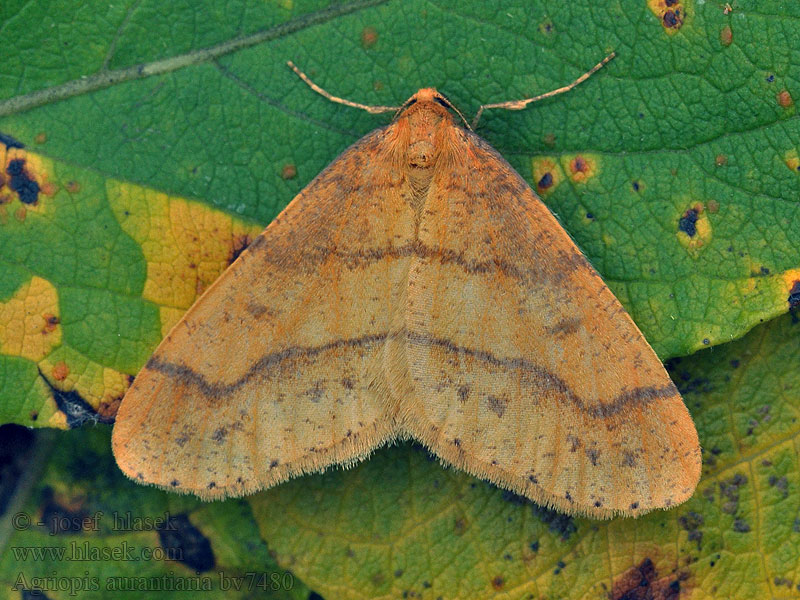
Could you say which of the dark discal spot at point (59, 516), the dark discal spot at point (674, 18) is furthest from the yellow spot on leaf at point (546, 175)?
the dark discal spot at point (59, 516)

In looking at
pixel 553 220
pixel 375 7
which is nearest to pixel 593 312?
pixel 553 220

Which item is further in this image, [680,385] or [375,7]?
[680,385]

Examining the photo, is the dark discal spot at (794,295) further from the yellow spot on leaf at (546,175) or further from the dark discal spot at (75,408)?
the dark discal spot at (75,408)

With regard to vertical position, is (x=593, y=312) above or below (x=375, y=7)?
below

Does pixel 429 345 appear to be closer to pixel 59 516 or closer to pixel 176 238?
pixel 176 238

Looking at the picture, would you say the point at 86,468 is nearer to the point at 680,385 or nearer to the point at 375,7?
the point at 375,7

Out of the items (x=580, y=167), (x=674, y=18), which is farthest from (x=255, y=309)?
(x=674, y=18)
